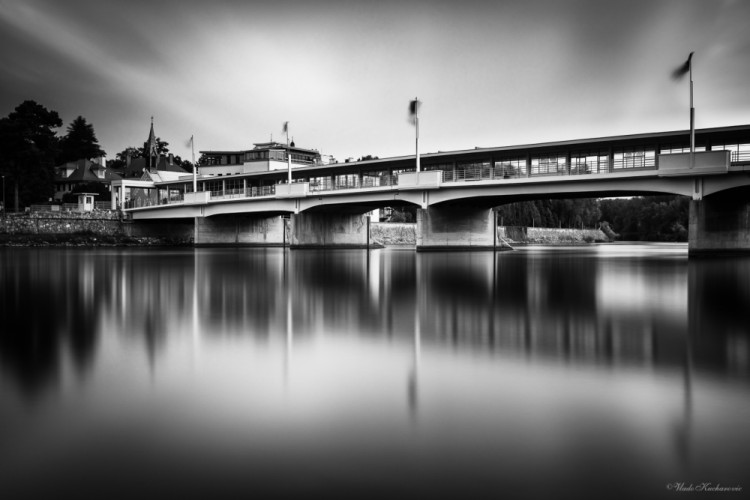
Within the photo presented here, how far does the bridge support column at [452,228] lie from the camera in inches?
2074

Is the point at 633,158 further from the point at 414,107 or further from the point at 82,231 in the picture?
the point at 82,231

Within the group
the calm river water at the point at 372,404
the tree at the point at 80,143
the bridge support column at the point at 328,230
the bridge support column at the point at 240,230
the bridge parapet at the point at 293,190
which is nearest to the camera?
the calm river water at the point at 372,404

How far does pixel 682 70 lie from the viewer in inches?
1486

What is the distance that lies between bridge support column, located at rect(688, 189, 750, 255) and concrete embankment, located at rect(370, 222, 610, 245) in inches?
1976

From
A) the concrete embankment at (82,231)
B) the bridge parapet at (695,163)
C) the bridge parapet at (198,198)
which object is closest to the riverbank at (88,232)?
the concrete embankment at (82,231)

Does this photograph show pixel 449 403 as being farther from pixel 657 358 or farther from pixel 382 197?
pixel 382 197

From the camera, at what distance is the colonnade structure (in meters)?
37.5

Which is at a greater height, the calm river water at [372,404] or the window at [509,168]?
the window at [509,168]

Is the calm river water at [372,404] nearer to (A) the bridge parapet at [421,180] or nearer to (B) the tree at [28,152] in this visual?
(A) the bridge parapet at [421,180]

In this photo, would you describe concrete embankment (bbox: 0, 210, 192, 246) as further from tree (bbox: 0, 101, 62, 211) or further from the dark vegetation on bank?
the dark vegetation on bank

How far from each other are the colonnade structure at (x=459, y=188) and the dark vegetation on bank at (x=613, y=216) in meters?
39.6

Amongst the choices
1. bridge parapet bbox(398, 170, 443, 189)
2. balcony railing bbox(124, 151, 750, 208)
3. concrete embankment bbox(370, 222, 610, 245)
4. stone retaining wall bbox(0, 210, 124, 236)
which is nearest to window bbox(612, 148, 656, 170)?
balcony railing bbox(124, 151, 750, 208)

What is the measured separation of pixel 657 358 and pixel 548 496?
4868 millimetres

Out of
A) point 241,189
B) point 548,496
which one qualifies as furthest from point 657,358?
point 241,189
